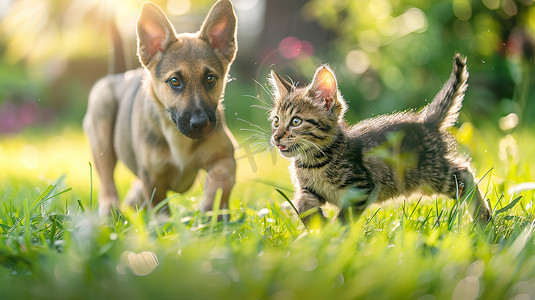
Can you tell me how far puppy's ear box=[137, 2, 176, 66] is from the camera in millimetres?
3156

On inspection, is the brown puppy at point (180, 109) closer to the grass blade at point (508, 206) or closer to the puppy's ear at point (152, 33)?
the puppy's ear at point (152, 33)

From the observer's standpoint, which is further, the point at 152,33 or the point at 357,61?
the point at 357,61

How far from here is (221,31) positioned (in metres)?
3.33

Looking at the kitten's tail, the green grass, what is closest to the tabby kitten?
the kitten's tail

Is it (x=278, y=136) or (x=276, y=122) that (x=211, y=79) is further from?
(x=278, y=136)

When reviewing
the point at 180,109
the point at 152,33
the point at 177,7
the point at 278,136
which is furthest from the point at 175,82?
the point at 177,7

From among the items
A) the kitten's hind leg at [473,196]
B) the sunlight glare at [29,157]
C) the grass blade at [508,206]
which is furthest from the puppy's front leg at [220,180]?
the sunlight glare at [29,157]

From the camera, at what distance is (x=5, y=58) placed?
43.4 ft

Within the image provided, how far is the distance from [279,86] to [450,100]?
0.91 m

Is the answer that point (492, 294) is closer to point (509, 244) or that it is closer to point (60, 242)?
point (509, 244)

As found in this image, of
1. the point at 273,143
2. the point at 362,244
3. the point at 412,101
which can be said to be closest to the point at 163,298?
the point at 362,244

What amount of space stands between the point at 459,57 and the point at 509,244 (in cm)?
106

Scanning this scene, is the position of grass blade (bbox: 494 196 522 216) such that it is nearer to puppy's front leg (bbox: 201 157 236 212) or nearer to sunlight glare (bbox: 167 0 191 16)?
puppy's front leg (bbox: 201 157 236 212)

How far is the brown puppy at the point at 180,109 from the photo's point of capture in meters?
3.16
